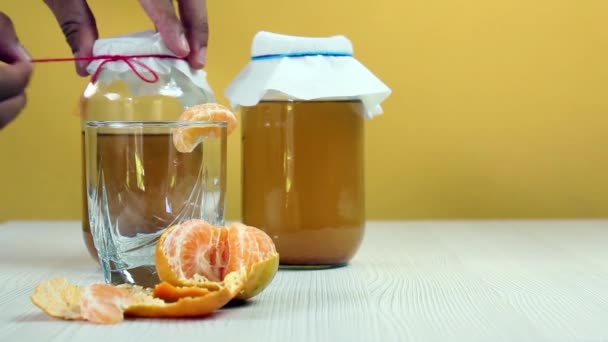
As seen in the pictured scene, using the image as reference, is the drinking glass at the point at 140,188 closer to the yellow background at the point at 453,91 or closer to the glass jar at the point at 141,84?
the glass jar at the point at 141,84

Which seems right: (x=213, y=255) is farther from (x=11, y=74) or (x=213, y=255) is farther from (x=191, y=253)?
(x=11, y=74)

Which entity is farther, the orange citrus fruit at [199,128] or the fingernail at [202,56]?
the fingernail at [202,56]

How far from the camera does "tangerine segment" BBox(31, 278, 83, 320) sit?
0.64 m

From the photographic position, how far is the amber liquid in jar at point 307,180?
891 millimetres

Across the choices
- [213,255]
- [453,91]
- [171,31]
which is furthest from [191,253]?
[453,91]

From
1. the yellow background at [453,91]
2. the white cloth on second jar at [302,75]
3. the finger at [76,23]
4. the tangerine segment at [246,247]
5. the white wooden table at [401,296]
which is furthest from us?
the yellow background at [453,91]

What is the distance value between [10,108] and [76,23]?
0.28 m

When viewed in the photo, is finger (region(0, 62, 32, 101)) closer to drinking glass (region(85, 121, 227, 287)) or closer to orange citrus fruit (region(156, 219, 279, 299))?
drinking glass (region(85, 121, 227, 287))

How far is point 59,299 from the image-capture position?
0.66 meters

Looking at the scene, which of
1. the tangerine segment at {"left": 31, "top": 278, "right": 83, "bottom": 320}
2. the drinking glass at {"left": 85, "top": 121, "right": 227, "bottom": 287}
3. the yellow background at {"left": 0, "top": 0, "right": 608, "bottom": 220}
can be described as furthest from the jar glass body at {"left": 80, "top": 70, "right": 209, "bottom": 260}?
the yellow background at {"left": 0, "top": 0, "right": 608, "bottom": 220}

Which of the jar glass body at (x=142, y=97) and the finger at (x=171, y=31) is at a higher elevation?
the finger at (x=171, y=31)

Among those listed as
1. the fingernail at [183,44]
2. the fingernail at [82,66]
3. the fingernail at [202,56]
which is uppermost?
the fingernail at [183,44]

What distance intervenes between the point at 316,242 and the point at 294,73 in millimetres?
164

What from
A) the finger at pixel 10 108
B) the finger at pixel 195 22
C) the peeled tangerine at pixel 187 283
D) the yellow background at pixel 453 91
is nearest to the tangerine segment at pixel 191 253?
the peeled tangerine at pixel 187 283
